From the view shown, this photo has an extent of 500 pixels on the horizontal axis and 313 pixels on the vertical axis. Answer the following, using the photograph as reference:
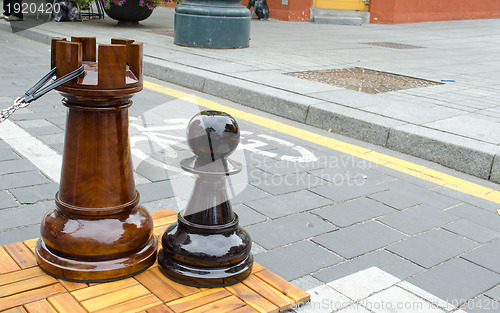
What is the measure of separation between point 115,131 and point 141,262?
56cm

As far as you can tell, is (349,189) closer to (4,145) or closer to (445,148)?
(445,148)

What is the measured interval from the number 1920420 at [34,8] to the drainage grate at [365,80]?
7.60 meters

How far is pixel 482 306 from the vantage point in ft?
7.65

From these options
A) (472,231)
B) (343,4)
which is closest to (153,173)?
(472,231)

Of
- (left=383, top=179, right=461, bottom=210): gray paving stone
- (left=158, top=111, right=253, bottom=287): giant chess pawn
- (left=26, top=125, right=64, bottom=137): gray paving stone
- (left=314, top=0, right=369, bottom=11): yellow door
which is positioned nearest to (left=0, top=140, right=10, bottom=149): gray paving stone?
(left=26, top=125, right=64, bottom=137): gray paving stone

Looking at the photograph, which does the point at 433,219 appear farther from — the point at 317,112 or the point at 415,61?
the point at 415,61

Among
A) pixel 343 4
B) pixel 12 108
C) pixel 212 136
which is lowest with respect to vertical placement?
pixel 212 136

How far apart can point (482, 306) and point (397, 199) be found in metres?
1.31

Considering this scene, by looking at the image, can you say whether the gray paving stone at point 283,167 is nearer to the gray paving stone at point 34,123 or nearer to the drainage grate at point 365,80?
the gray paving stone at point 34,123

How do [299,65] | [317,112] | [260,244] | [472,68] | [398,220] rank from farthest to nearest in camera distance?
[472,68], [299,65], [317,112], [398,220], [260,244]

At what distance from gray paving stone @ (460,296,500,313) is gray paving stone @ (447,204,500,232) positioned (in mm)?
943

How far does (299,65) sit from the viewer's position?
26.3 feet

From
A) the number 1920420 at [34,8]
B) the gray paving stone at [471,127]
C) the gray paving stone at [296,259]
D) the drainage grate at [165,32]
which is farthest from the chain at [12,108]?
the number 1920420 at [34,8]

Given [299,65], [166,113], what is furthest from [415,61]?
[166,113]
